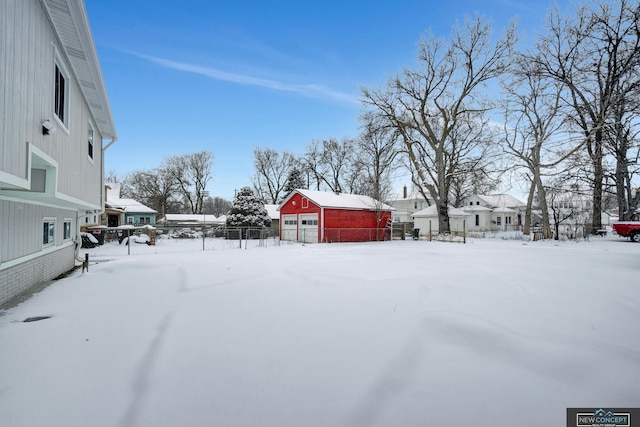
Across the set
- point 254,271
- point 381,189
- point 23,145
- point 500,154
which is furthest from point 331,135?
point 23,145

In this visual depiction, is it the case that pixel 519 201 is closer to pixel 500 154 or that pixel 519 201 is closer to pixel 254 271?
pixel 500 154

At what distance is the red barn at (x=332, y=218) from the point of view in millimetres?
20188

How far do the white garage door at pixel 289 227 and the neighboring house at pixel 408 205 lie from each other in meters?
24.7

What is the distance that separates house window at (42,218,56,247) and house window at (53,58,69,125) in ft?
7.92

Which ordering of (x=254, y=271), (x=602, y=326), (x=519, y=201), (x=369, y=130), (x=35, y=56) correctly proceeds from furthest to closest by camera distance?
1. (x=519, y=201)
2. (x=369, y=130)
3. (x=254, y=271)
4. (x=35, y=56)
5. (x=602, y=326)

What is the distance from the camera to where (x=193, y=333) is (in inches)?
141

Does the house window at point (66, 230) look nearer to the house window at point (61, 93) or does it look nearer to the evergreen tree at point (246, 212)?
the house window at point (61, 93)

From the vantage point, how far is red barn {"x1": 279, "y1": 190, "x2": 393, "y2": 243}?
66.2ft

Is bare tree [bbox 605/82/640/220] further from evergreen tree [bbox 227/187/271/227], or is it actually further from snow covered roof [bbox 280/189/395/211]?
evergreen tree [bbox 227/187/271/227]

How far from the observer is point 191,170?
4431cm

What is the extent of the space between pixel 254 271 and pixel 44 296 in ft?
12.6

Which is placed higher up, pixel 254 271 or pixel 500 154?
pixel 500 154

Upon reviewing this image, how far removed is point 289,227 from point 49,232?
648 inches

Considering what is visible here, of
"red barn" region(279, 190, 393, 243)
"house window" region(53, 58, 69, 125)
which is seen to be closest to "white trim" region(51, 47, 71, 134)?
"house window" region(53, 58, 69, 125)
